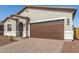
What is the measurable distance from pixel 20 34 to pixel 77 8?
14.5 feet

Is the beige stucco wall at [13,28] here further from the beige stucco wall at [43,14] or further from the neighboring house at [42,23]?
the beige stucco wall at [43,14]

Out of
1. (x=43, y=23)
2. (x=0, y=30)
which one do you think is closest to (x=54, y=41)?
(x=43, y=23)

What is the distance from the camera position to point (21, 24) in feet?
46.7

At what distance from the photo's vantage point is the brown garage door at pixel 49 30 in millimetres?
13594

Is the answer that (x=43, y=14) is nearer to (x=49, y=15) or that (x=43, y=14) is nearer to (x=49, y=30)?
(x=49, y=15)

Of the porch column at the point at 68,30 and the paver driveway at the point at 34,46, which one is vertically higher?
the porch column at the point at 68,30

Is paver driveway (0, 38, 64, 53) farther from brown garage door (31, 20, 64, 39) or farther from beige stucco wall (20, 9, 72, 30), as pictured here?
beige stucco wall (20, 9, 72, 30)

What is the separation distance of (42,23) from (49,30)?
923 millimetres

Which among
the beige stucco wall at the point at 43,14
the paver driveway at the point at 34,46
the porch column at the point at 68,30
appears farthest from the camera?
the beige stucco wall at the point at 43,14

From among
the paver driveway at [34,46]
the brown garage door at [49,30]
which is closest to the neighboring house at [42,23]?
the brown garage door at [49,30]

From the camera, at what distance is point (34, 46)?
12648mm

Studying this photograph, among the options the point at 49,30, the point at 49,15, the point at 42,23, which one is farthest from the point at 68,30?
the point at 42,23

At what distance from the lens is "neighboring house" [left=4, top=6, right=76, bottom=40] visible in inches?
526
